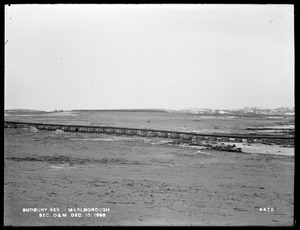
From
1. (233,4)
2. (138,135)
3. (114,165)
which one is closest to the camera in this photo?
(233,4)

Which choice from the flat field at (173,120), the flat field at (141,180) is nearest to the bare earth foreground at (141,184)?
the flat field at (141,180)

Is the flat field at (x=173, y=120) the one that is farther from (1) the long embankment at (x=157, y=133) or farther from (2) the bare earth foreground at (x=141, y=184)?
(2) the bare earth foreground at (x=141, y=184)

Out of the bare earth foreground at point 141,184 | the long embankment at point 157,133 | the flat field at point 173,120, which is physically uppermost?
the flat field at point 173,120

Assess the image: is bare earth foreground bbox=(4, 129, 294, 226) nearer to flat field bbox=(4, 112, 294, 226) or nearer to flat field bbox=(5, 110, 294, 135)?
flat field bbox=(4, 112, 294, 226)

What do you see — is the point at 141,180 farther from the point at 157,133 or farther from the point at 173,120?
the point at 173,120

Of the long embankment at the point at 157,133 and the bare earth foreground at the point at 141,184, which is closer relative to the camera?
the bare earth foreground at the point at 141,184

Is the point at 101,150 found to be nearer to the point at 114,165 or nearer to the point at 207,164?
the point at 114,165
